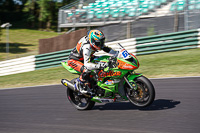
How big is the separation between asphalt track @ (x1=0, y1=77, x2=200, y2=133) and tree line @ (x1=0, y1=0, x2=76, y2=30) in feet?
91.7

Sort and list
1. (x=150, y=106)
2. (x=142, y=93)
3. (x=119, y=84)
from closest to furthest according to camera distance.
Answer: (x=142, y=93)
(x=119, y=84)
(x=150, y=106)

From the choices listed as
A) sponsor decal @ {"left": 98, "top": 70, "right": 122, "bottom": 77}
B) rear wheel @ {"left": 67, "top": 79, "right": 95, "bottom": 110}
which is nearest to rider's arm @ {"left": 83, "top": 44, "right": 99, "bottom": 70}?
sponsor decal @ {"left": 98, "top": 70, "right": 122, "bottom": 77}

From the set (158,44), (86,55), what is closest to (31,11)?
(158,44)

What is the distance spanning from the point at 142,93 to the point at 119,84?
535mm

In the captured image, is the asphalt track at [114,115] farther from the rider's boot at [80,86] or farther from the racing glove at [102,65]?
the racing glove at [102,65]

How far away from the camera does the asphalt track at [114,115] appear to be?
471 centimetres

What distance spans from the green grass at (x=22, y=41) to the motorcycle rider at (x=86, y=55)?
18759 millimetres

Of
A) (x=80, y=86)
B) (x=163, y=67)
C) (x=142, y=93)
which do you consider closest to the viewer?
(x=142, y=93)

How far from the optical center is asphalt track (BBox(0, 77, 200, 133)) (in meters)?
4.71

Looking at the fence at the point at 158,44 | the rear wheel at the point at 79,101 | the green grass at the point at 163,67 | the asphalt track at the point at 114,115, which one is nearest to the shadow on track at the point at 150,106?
the asphalt track at the point at 114,115

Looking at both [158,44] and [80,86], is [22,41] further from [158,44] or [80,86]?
[80,86]

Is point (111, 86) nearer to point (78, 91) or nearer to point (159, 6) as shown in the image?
point (78, 91)

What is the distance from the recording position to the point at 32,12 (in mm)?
38125

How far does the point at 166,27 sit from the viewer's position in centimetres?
1342
